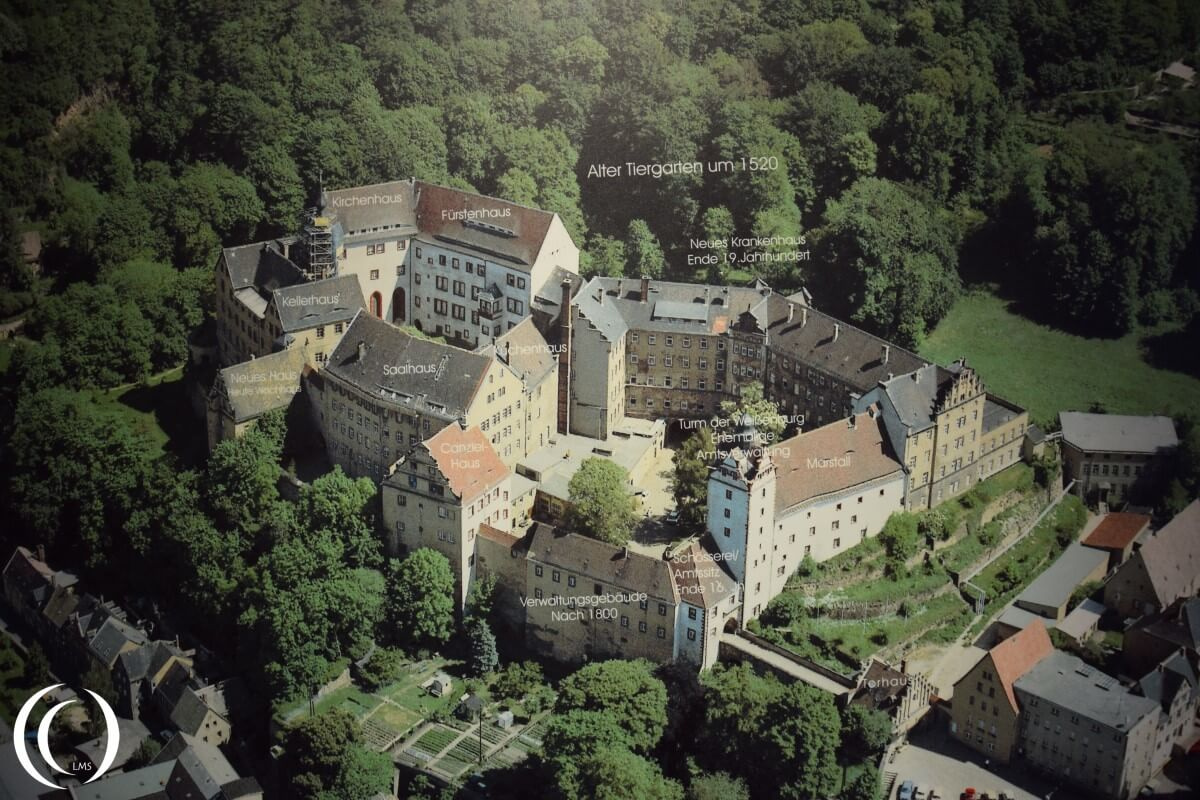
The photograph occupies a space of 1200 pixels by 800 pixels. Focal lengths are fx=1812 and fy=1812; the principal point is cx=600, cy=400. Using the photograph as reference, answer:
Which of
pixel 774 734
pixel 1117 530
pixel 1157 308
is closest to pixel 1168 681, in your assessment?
pixel 1117 530

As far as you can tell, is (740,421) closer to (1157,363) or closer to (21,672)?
(1157,363)

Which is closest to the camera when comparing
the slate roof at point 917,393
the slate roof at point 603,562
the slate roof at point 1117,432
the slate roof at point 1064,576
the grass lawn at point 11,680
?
the slate roof at point 603,562

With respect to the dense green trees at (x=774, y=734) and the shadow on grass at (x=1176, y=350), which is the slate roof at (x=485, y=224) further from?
the shadow on grass at (x=1176, y=350)

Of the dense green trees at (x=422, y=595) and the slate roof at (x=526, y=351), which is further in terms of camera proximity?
the slate roof at (x=526, y=351)

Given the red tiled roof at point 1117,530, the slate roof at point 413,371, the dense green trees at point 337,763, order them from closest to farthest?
the dense green trees at point 337,763 → the slate roof at point 413,371 → the red tiled roof at point 1117,530

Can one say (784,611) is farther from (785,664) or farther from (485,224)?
(485,224)

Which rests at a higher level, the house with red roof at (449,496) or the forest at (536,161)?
the forest at (536,161)

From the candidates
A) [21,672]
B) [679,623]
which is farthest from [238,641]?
[679,623]

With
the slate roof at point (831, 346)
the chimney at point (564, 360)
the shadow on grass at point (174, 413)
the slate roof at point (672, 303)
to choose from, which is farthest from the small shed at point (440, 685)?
the slate roof at point (831, 346)

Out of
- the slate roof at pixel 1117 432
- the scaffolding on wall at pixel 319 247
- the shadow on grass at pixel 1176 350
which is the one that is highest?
the scaffolding on wall at pixel 319 247
